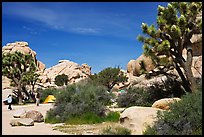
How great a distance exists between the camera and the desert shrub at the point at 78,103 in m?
13.1

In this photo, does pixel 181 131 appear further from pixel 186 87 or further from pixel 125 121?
pixel 186 87

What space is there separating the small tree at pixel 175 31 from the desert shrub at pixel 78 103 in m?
3.59

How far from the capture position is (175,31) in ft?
47.4

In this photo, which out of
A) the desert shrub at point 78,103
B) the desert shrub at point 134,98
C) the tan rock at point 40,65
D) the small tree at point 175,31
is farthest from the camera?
the tan rock at point 40,65

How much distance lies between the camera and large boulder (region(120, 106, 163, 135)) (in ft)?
29.8

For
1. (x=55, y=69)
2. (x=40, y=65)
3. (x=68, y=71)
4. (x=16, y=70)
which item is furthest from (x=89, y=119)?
(x=40, y=65)

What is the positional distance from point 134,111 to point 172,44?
21.9 ft

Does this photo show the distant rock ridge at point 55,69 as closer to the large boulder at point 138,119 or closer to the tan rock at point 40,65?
the tan rock at point 40,65

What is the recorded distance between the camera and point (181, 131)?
6.86m

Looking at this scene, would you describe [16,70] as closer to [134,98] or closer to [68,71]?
[134,98]

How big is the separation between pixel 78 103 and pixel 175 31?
581cm

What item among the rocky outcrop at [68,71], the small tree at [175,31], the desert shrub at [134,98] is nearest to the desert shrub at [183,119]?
the small tree at [175,31]

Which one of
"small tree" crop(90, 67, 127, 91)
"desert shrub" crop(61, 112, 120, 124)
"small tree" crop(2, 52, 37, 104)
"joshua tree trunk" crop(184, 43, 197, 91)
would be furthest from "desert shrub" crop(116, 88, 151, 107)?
"small tree" crop(90, 67, 127, 91)

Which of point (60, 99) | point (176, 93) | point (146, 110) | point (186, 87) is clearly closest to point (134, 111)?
point (146, 110)
